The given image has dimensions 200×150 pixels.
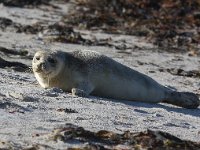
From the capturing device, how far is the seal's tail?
6.68 meters

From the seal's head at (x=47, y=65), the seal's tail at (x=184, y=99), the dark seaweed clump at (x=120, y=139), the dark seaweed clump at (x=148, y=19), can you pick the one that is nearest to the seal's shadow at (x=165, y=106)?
the seal's tail at (x=184, y=99)

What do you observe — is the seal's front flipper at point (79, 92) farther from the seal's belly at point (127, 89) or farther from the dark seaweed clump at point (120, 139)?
the dark seaweed clump at point (120, 139)

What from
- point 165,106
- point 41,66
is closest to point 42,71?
point 41,66

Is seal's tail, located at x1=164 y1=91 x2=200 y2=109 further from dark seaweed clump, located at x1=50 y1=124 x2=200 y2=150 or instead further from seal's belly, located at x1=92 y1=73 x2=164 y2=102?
dark seaweed clump, located at x1=50 y1=124 x2=200 y2=150

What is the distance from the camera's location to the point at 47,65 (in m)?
6.08

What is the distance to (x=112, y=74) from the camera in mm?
6395

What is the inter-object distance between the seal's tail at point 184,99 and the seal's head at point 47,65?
3.97ft

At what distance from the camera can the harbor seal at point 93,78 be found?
615 cm

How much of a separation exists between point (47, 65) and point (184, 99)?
57.0 inches

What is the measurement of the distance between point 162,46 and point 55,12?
12.9ft

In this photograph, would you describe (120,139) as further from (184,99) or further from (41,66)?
(184,99)

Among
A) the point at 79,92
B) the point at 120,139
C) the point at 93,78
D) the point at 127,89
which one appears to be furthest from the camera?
the point at 127,89

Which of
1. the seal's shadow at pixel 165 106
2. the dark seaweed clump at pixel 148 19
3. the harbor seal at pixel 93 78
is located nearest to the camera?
the harbor seal at pixel 93 78

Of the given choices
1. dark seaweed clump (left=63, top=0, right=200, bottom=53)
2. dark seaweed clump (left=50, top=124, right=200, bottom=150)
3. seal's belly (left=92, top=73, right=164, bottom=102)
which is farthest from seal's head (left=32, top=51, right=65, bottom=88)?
dark seaweed clump (left=63, top=0, right=200, bottom=53)
